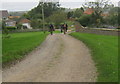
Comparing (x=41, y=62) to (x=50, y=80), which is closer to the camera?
(x=50, y=80)

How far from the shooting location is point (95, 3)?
60.6 metres

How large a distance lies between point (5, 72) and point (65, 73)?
2.39m

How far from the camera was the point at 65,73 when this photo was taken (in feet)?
26.8

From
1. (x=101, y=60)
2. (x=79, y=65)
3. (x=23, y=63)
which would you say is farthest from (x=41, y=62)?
(x=101, y=60)

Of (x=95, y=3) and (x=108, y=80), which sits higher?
(x=95, y=3)

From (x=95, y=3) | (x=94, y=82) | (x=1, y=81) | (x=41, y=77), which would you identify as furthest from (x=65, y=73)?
(x=95, y=3)

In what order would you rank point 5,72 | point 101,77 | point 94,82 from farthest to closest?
point 5,72, point 101,77, point 94,82

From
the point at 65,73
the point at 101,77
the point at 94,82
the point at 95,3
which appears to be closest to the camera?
the point at 94,82

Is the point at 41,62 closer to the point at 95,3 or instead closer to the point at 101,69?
the point at 101,69

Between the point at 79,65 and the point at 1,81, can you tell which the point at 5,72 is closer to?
the point at 1,81

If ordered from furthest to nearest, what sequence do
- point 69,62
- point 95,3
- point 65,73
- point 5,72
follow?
point 95,3
point 69,62
point 5,72
point 65,73

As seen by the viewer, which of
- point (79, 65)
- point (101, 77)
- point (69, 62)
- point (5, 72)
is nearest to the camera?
point (101, 77)

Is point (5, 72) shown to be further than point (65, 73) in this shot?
Yes

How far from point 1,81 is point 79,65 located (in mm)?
3348
